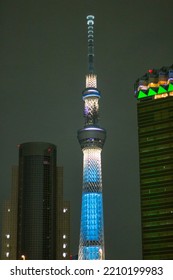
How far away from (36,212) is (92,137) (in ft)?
32.9

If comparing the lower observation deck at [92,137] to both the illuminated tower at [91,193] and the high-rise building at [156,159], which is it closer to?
the illuminated tower at [91,193]

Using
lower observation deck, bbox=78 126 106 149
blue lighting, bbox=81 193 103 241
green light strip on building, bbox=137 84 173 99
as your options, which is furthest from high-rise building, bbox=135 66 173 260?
blue lighting, bbox=81 193 103 241

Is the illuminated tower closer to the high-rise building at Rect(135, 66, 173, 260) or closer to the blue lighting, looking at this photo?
the blue lighting

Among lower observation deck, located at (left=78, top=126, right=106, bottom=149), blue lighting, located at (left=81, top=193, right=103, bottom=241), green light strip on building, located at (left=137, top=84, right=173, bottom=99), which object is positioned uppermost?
green light strip on building, located at (left=137, top=84, right=173, bottom=99)

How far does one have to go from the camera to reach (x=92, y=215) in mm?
47688

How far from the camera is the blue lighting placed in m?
47.6

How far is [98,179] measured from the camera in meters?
47.6

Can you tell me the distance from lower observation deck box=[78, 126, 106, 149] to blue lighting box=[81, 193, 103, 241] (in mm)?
5176

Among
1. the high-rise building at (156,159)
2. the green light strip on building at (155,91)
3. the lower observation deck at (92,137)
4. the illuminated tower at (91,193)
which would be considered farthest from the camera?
the green light strip on building at (155,91)

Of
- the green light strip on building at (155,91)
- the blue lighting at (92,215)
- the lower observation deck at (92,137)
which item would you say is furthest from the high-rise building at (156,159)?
the blue lighting at (92,215)

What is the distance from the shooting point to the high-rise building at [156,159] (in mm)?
45125

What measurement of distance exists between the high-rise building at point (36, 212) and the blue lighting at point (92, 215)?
6.25 m
